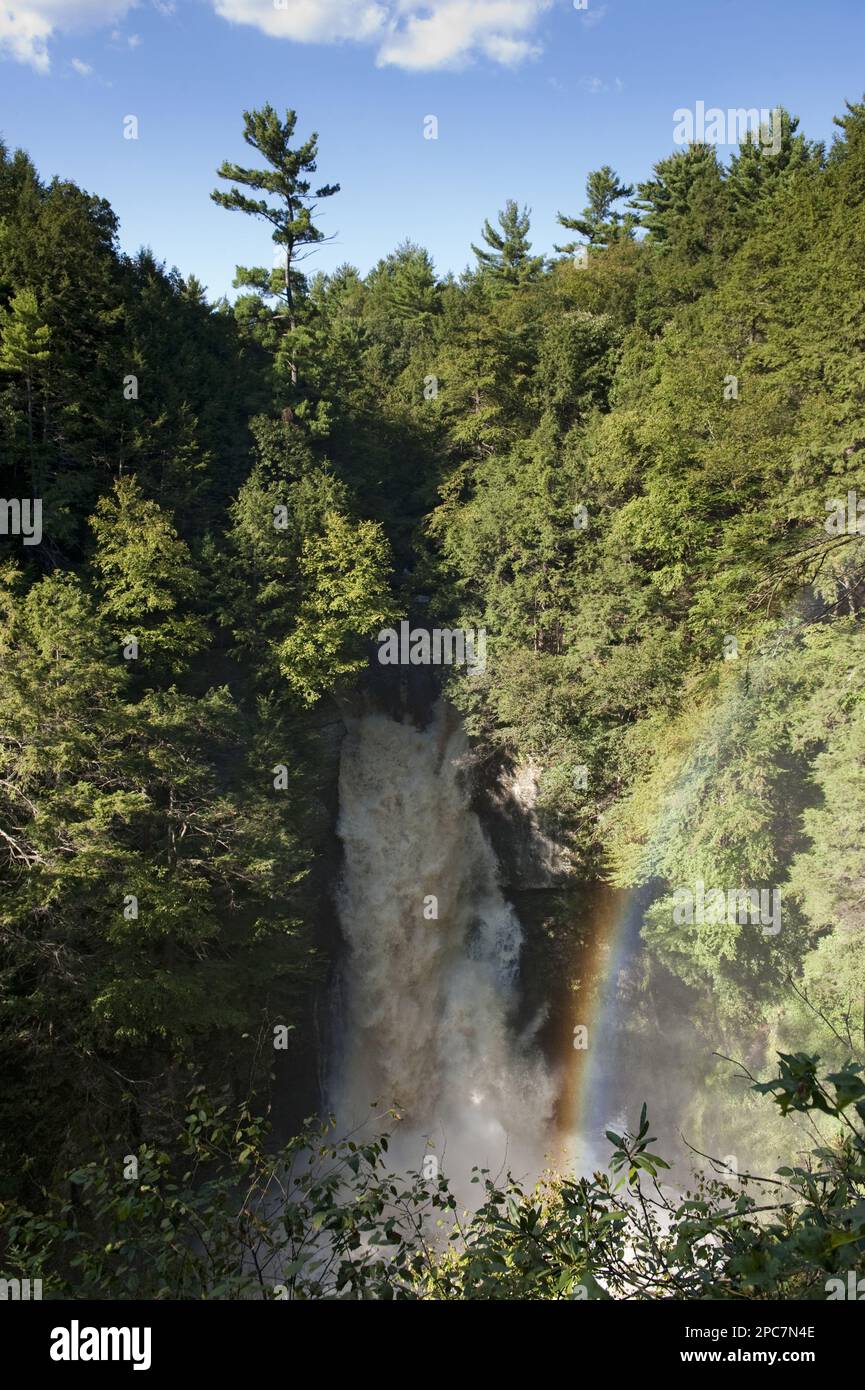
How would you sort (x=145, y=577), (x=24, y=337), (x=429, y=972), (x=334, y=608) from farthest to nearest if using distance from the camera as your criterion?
(x=429, y=972), (x=334, y=608), (x=24, y=337), (x=145, y=577)

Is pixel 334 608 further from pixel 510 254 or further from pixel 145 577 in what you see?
pixel 510 254

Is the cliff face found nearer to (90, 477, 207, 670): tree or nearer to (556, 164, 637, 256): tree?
(90, 477, 207, 670): tree

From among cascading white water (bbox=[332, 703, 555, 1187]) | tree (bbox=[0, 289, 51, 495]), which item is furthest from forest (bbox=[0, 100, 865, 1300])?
cascading white water (bbox=[332, 703, 555, 1187])

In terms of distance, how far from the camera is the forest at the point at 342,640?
16.6 meters

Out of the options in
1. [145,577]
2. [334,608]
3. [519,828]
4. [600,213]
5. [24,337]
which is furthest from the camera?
[600,213]

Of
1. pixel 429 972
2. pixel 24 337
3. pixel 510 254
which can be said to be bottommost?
pixel 429 972

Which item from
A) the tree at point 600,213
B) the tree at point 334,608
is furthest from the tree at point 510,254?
the tree at point 334,608

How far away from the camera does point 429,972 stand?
2514 cm

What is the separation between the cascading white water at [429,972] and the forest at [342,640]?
112 centimetres

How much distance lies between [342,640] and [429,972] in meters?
10.1

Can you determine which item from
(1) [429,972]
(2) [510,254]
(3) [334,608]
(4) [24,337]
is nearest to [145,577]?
(3) [334,608]

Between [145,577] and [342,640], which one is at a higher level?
[145,577]

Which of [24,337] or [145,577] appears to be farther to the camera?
[24,337]

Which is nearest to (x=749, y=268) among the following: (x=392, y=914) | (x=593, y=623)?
(x=593, y=623)
